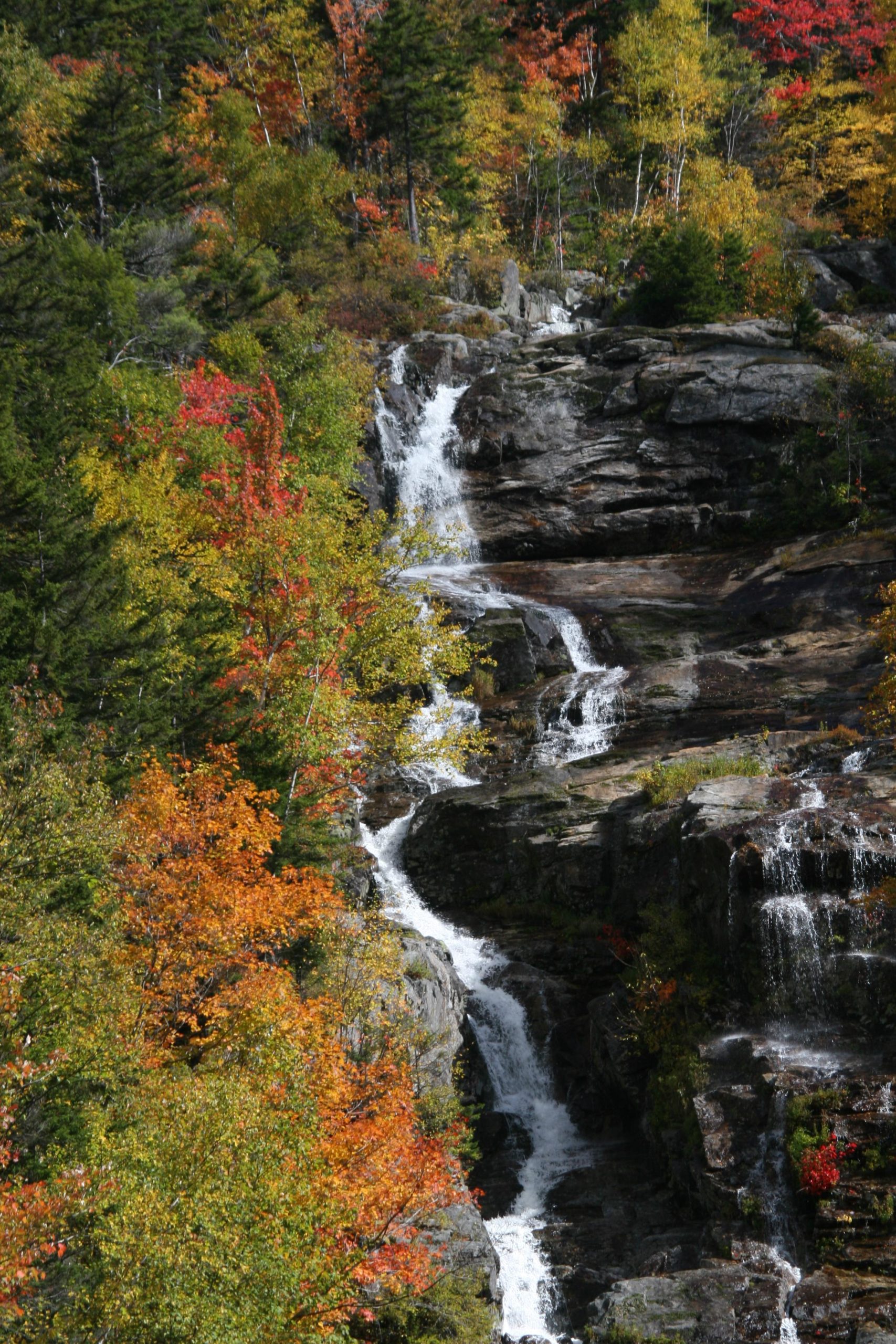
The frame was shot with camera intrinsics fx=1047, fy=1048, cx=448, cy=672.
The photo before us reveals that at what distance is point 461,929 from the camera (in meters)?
27.7

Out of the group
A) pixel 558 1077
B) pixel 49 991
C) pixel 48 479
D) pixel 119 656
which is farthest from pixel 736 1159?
pixel 48 479

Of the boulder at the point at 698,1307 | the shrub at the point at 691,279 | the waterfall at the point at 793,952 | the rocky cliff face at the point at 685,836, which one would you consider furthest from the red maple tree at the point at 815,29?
the boulder at the point at 698,1307

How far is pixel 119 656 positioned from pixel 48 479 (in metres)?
5.20

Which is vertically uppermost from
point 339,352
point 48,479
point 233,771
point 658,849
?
point 339,352

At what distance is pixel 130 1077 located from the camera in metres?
13.5

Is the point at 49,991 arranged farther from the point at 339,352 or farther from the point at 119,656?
the point at 339,352

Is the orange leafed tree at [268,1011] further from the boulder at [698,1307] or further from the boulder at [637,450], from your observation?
the boulder at [637,450]

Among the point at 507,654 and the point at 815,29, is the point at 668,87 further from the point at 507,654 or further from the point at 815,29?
the point at 507,654

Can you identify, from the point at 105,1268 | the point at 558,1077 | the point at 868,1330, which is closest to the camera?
the point at 105,1268

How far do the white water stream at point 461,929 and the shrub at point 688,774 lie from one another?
13.7 ft

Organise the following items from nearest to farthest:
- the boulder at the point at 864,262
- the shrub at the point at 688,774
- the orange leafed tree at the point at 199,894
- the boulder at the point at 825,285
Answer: the orange leafed tree at the point at 199,894 → the shrub at the point at 688,774 → the boulder at the point at 825,285 → the boulder at the point at 864,262

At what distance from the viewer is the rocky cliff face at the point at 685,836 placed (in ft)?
57.0

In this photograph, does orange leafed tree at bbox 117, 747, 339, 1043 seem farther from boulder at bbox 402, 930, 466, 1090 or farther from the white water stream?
the white water stream

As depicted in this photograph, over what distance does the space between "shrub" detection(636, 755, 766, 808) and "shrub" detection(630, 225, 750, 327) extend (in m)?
29.4
